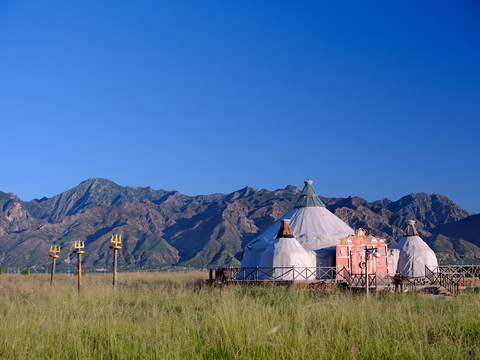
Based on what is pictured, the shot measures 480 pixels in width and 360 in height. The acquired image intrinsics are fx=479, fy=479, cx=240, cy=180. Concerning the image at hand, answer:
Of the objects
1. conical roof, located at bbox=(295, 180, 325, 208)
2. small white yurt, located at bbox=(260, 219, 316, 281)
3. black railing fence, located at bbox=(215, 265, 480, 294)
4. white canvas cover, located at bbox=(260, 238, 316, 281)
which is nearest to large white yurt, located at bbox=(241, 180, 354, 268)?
conical roof, located at bbox=(295, 180, 325, 208)

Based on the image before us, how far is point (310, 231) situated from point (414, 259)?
864cm

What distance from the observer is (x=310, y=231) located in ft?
123

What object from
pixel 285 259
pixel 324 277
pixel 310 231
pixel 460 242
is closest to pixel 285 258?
pixel 285 259

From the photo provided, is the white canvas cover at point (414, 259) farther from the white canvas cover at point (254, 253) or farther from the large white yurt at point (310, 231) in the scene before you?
the white canvas cover at point (254, 253)

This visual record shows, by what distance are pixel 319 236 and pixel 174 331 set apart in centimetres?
2961

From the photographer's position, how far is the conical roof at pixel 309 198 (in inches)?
1610

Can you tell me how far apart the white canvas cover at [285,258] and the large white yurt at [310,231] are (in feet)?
9.14

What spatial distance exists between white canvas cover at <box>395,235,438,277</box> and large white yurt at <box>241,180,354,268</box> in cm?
449

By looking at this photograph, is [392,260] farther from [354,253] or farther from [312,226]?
[312,226]

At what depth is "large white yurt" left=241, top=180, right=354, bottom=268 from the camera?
35844 millimetres

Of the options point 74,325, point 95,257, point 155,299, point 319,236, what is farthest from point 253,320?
point 95,257

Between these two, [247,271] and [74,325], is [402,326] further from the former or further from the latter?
[247,271]

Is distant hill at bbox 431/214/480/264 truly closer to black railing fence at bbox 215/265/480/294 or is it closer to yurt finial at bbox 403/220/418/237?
yurt finial at bbox 403/220/418/237

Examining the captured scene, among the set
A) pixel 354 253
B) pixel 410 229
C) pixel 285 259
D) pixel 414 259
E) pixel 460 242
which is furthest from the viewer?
pixel 460 242
